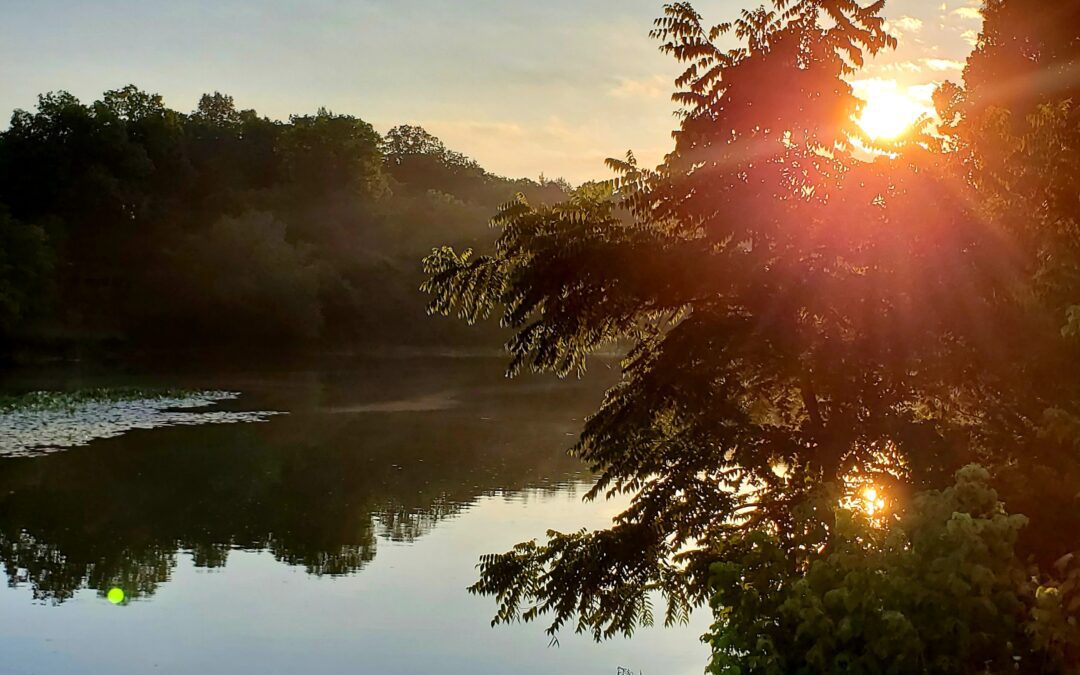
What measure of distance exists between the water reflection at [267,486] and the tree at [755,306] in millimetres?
8141

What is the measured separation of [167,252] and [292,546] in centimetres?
5457

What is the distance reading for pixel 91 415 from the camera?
32.4 m

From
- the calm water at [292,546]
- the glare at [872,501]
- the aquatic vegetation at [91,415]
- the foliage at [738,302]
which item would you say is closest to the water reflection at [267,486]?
the calm water at [292,546]

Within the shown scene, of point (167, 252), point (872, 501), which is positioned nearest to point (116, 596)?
point (872, 501)

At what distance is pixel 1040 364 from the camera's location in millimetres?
7547

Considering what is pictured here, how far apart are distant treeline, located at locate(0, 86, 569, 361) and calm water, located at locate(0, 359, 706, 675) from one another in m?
33.3

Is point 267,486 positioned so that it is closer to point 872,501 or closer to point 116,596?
point 116,596

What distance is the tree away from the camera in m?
7.92

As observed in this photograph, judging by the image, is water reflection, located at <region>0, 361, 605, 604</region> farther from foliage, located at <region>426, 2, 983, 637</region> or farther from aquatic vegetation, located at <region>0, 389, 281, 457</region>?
foliage, located at <region>426, 2, 983, 637</region>

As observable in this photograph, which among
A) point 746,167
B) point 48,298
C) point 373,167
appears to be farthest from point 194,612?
point 373,167

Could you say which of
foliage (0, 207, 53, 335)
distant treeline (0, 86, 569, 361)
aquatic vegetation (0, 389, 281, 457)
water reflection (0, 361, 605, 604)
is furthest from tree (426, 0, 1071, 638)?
foliage (0, 207, 53, 335)

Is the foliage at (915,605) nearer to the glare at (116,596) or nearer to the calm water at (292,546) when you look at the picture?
the calm water at (292,546)

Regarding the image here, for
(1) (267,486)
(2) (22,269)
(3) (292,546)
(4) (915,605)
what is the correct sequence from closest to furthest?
(4) (915,605) < (3) (292,546) < (1) (267,486) < (2) (22,269)

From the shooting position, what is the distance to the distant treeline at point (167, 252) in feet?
207
